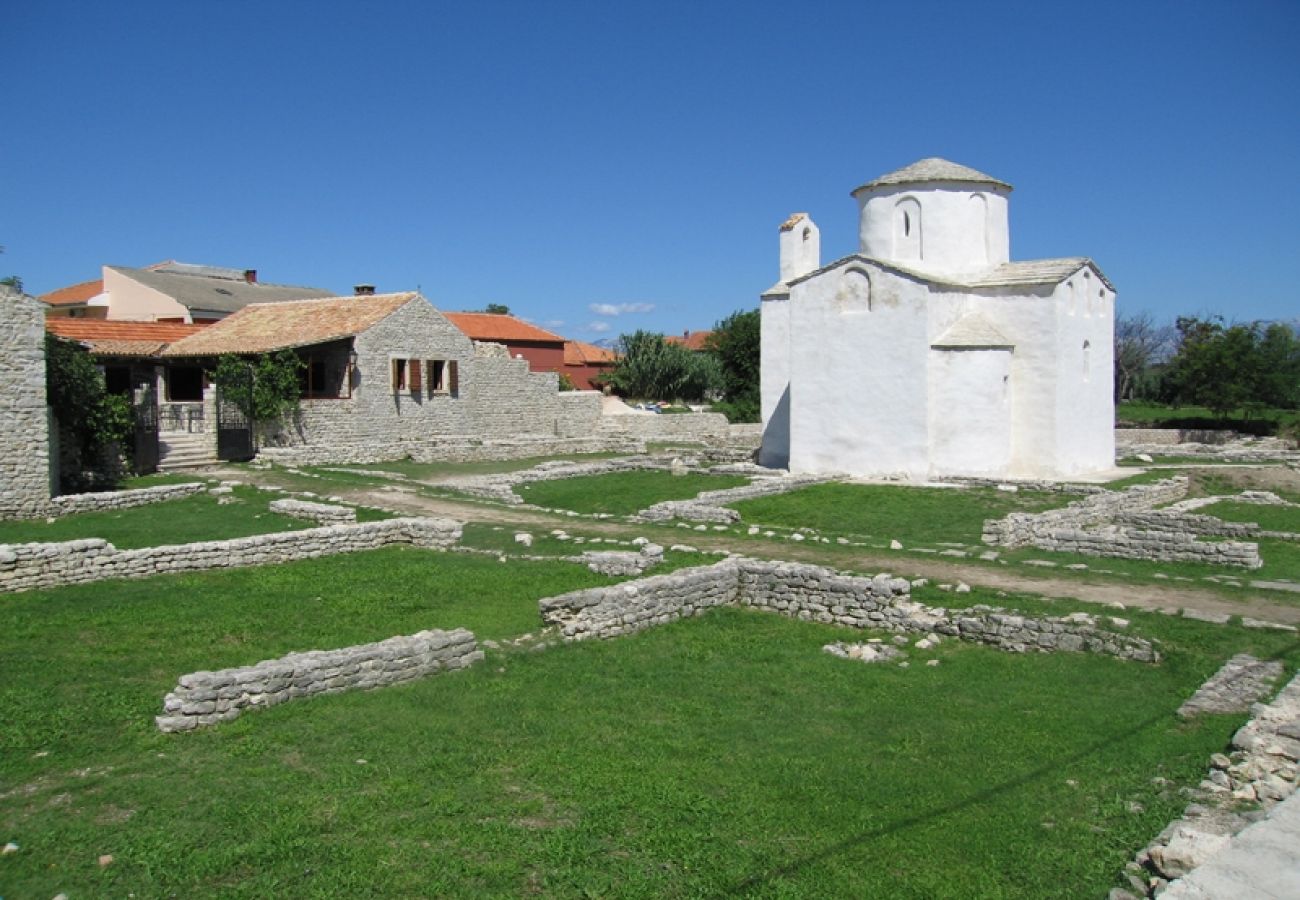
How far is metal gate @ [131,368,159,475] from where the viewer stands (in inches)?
984

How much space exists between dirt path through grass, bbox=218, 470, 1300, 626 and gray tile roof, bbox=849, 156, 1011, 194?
16.8 m

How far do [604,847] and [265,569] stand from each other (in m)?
10.4

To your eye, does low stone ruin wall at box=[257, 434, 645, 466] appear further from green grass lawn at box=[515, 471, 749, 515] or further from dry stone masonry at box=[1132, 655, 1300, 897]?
dry stone masonry at box=[1132, 655, 1300, 897]

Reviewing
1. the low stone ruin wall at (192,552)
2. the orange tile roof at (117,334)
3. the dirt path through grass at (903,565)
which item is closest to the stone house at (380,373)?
the orange tile roof at (117,334)

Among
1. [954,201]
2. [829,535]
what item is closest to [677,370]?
[954,201]

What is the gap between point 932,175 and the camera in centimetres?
3039

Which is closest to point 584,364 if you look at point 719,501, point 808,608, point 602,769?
point 719,501

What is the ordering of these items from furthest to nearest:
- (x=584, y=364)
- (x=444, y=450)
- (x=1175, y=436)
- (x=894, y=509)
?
(x=584, y=364)
(x=1175, y=436)
(x=444, y=450)
(x=894, y=509)

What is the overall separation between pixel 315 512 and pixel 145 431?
8853 mm

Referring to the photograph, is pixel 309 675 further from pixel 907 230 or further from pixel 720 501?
pixel 907 230

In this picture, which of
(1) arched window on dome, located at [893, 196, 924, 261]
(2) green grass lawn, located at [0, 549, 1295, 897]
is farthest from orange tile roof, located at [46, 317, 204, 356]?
(1) arched window on dome, located at [893, 196, 924, 261]

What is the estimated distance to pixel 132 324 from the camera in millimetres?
33406

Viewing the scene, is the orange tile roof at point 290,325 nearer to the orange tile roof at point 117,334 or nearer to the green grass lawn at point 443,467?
the orange tile roof at point 117,334

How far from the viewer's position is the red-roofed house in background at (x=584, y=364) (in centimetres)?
7125
